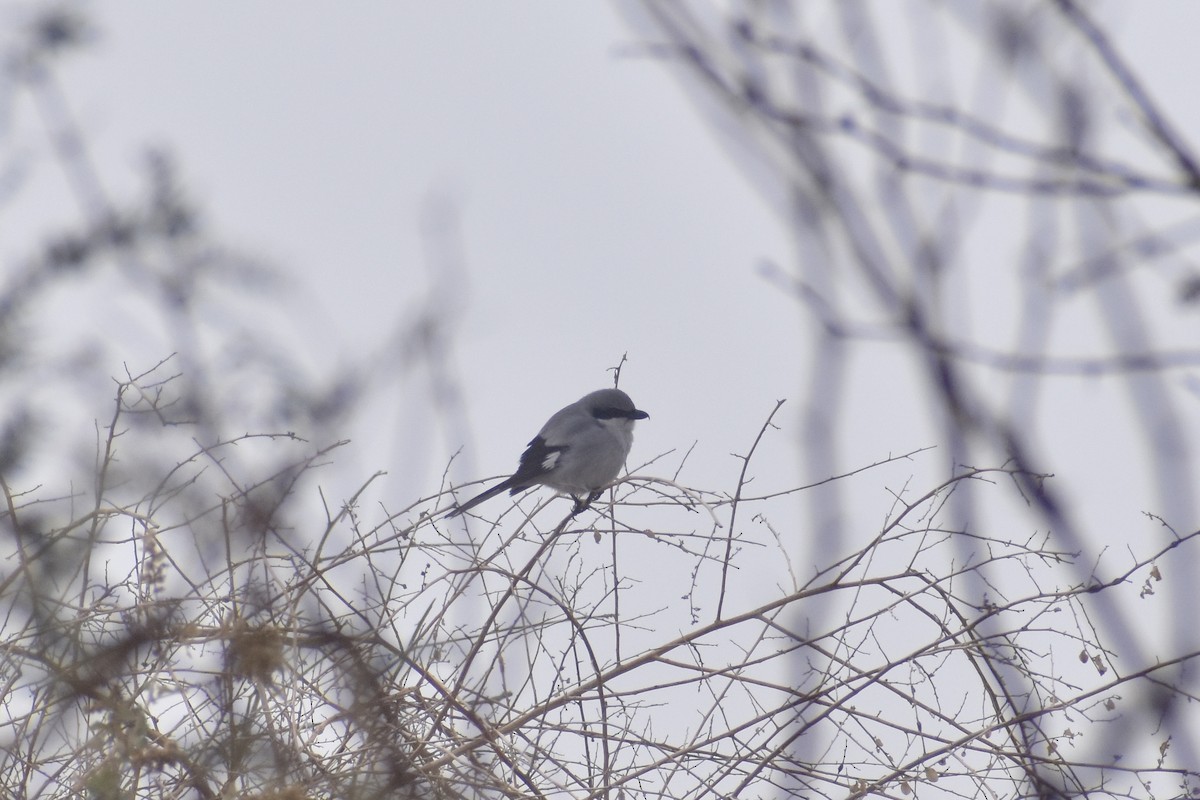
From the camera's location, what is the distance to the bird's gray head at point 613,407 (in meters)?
9.20

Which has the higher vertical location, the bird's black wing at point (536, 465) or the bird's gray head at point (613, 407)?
the bird's gray head at point (613, 407)

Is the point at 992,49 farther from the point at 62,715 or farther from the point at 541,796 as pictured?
the point at 62,715

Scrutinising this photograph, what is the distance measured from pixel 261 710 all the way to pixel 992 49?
3.07 m

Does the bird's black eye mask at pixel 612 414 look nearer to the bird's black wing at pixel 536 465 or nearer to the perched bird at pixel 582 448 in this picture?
the perched bird at pixel 582 448

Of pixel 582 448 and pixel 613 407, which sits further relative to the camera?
pixel 613 407

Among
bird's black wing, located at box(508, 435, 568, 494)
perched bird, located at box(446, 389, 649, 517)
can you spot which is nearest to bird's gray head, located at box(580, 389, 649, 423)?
perched bird, located at box(446, 389, 649, 517)

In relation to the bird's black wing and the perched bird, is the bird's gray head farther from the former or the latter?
the bird's black wing

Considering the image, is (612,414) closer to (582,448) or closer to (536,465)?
(582,448)

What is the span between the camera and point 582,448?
28.9 ft

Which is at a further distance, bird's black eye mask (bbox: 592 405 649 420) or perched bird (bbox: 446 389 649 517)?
bird's black eye mask (bbox: 592 405 649 420)

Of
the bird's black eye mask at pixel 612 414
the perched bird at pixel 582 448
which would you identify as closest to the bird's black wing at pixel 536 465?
the perched bird at pixel 582 448

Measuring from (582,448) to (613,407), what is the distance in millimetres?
518

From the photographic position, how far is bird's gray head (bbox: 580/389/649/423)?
9.20 metres

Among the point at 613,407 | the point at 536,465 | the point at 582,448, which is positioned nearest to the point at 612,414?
the point at 613,407
